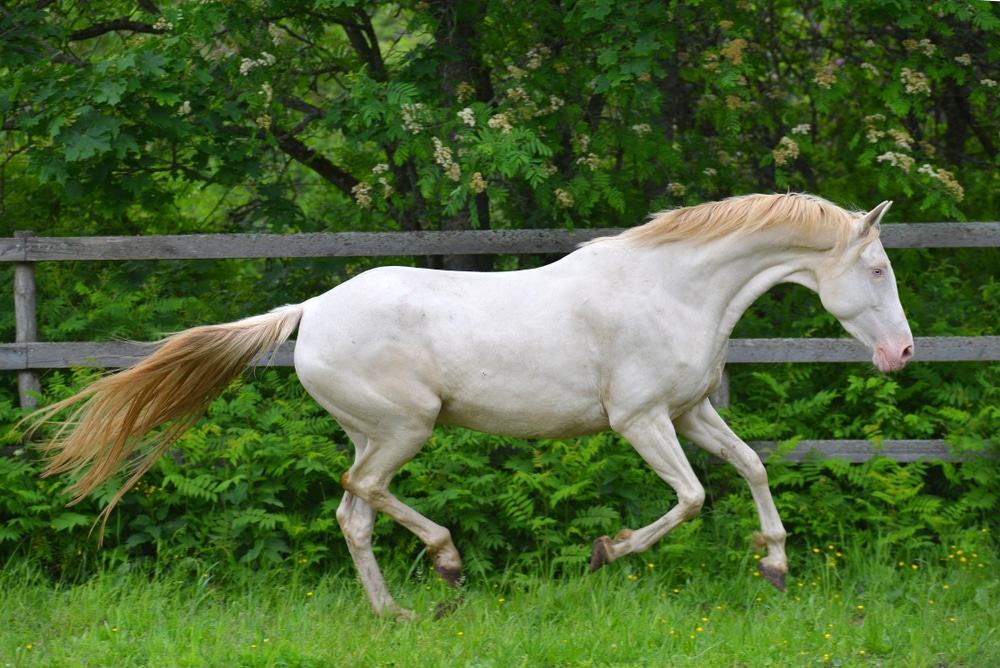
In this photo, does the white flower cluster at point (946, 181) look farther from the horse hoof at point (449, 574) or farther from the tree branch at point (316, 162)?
the tree branch at point (316, 162)

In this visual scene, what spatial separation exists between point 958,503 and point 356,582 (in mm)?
3272

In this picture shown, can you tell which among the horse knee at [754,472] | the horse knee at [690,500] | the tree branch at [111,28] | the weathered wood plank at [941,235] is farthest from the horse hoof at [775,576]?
the tree branch at [111,28]

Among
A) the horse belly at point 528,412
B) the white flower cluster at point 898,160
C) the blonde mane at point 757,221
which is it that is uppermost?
the blonde mane at point 757,221

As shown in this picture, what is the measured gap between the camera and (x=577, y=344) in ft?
14.5

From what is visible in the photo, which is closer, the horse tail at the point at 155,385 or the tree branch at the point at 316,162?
the horse tail at the point at 155,385

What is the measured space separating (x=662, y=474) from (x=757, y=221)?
3.95 ft

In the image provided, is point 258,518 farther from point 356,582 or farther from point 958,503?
point 958,503

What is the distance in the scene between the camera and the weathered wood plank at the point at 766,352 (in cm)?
551

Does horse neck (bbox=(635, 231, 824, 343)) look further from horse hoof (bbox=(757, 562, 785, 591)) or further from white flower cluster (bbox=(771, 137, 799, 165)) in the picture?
white flower cluster (bbox=(771, 137, 799, 165))

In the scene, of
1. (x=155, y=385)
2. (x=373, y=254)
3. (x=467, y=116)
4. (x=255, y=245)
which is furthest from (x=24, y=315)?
(x=467, y=116)

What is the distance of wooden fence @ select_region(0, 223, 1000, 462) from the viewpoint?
217 inches

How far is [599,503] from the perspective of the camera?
18.0 feet

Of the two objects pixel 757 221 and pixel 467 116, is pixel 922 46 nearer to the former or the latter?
pixel 757 221

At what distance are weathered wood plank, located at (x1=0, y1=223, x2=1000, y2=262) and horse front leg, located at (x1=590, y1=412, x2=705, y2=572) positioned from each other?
161 cm
